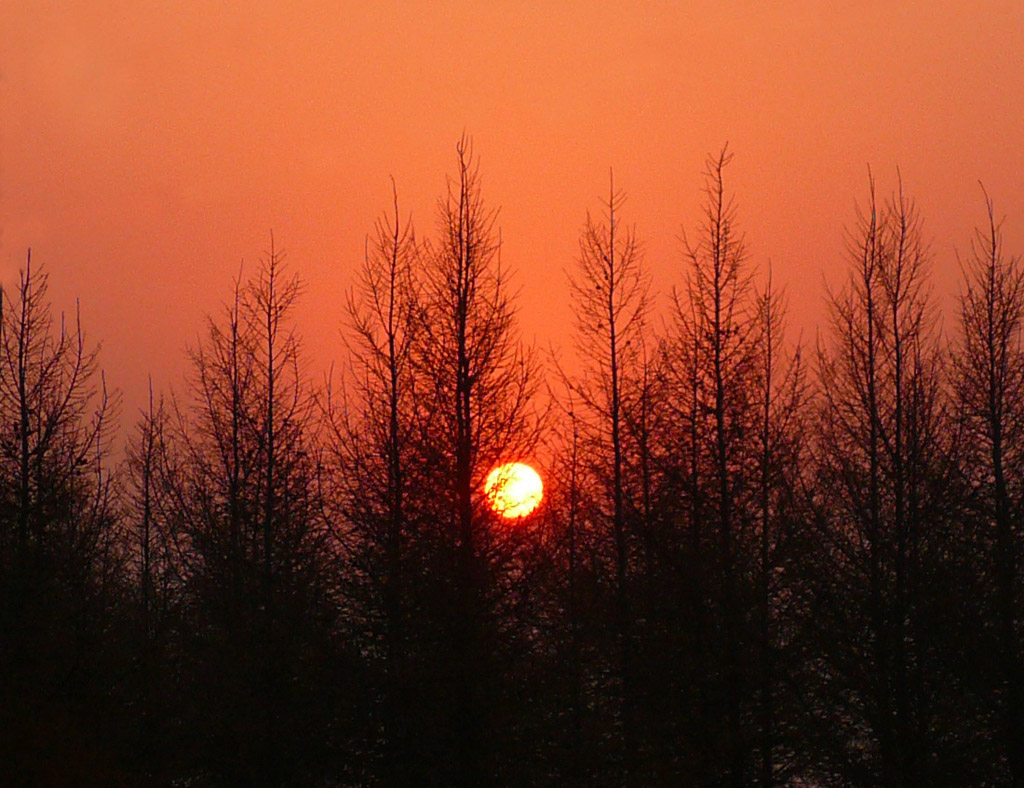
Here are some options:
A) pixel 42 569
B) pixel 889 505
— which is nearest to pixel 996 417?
pixel 889 505

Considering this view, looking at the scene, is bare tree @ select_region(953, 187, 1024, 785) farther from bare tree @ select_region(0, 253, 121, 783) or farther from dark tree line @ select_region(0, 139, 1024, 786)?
bare tree @ select_region(0, 253, 121, 783)

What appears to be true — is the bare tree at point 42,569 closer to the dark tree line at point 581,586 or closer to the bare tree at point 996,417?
the dark tree line at point 581,586

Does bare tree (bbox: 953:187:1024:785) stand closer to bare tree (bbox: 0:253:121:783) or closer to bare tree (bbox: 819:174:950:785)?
bare tree (bbox: 819:174:950:785)

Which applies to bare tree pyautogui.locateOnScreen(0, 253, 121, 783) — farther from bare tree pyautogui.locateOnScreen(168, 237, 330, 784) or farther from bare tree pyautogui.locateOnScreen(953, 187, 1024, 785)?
bare tree pyautogui.locateOnScreen(953, 187, 1024, 785)

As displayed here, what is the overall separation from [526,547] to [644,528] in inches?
92.2

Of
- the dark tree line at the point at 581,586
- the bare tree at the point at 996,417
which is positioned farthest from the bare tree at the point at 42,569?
the bare tree at the point at 996,417

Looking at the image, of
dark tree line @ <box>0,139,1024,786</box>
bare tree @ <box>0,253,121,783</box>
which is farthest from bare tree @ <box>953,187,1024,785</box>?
bare tree @ <box>0,253,121,783</box>

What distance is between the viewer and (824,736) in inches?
642

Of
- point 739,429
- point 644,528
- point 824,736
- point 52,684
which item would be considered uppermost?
point 739,429

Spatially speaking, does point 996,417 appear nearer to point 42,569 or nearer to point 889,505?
point 889,505

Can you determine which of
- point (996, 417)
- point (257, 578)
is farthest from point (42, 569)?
point (996, 417)

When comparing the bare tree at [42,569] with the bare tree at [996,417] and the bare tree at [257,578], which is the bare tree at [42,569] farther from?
the bare tree at [996,417]

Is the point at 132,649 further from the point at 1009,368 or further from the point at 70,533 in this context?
the point at 1009,368

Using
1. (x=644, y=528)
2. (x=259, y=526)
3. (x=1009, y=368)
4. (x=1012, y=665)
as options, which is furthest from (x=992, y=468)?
(x=259, y=526)
